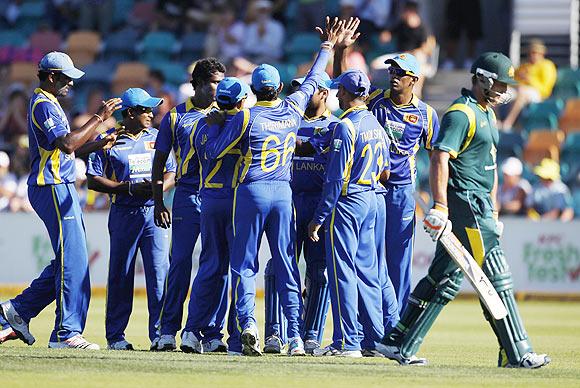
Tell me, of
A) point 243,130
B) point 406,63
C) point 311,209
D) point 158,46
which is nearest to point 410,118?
point 406,63

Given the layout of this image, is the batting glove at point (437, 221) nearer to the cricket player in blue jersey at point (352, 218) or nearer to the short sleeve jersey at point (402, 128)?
the cricket player in blue jersey at point (352, 218)

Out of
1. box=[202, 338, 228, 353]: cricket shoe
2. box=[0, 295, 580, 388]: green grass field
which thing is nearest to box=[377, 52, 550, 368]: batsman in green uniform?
box=[0, 295, 580, 388]: green grass field

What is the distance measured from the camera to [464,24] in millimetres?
25031

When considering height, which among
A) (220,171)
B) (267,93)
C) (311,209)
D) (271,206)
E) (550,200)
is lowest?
(550,200)

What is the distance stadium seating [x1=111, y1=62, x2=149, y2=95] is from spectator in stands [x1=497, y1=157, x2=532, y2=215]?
7.81m

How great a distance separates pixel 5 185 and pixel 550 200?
8396mm

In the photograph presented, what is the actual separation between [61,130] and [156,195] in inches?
41.5

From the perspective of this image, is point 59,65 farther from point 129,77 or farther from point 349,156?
point 129,77

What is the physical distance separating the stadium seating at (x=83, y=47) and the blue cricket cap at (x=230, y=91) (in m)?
16.0

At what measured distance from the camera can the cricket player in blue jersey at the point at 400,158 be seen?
1246 cm

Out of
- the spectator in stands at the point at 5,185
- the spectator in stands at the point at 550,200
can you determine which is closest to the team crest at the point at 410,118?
the spectator in stands at the point at 550,200

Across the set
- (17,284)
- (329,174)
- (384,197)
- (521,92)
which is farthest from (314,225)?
(521,92)

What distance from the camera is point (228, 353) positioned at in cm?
1184

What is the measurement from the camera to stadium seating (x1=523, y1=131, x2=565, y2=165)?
21703 millimetres
